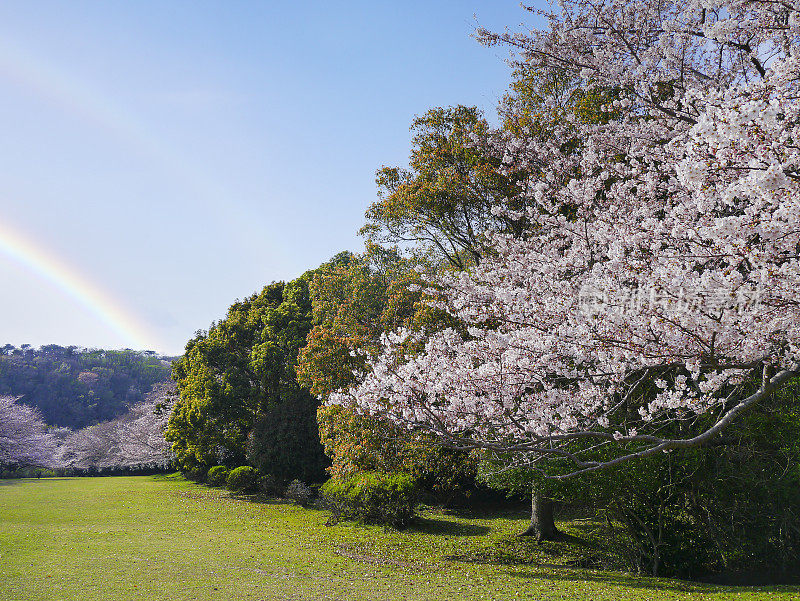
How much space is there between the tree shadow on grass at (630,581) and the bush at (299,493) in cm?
1054

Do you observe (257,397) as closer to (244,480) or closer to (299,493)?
(244,480)

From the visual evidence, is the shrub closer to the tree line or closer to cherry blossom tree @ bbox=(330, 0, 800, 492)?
the tree line

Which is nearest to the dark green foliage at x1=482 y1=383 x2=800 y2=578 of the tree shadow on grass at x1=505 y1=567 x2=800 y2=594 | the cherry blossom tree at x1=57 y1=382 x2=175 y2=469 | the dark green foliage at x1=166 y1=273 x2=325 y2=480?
the tree shadow on grass at x1=505 y1=567 x2=800 y2=594

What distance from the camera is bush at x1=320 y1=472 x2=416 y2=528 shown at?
13766mm

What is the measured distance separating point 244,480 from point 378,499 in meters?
9.12

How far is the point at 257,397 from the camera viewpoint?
23.2 meters

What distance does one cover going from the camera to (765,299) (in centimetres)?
397

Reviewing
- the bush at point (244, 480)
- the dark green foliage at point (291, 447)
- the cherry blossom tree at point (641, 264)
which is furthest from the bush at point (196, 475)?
the cherry blossom tree at point (641, 264)

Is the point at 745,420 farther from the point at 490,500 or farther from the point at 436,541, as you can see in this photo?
the point at 490,500

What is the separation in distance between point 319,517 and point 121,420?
29947 millimetres

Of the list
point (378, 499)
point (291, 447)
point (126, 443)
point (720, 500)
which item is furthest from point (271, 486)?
point (126, 443)

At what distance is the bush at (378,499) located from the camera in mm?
13766

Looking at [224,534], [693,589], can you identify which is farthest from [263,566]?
[693,589]

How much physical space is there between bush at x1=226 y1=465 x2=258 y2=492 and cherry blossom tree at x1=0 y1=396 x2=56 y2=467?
22780mm
